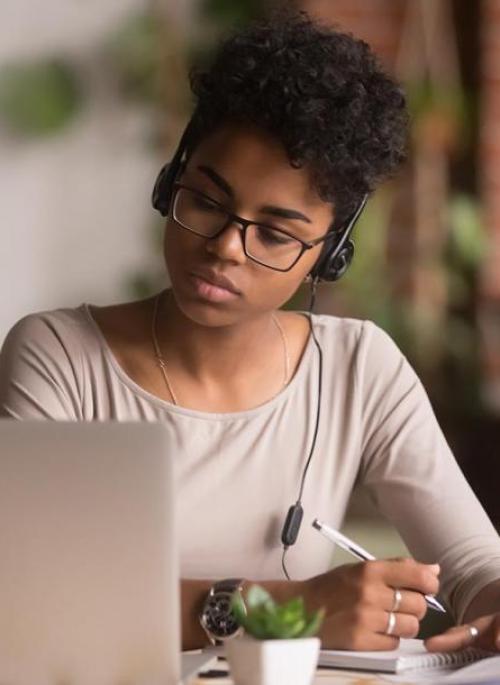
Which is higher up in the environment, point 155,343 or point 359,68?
A: point 359,68

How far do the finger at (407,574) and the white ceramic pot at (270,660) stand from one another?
0.98 feet

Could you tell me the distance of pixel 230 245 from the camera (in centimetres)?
172

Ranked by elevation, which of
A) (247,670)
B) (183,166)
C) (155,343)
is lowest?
(247,670)

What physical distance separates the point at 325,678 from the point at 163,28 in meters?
2.79

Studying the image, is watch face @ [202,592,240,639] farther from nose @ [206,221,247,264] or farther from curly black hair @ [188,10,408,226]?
curly black hair @ [188,10,408,226]

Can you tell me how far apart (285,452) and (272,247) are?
1.05 ft

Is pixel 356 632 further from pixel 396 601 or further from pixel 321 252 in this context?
pixel 321 252

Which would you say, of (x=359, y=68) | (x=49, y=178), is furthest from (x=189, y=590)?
(x=49, y=178)

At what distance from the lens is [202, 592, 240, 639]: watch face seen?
1.58 m

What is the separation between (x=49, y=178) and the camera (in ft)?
12.9

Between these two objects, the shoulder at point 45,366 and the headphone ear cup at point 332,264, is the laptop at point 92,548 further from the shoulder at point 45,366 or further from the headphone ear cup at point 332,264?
the headphone ear cup at point 332,264

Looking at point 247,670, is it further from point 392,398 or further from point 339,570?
point 392,398

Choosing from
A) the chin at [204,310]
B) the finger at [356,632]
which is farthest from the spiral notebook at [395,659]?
the chin at [204,310]

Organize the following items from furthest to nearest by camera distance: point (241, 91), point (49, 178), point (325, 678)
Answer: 1. point (49, 178)
2. point (241, 91)
3. point (325, 678)
